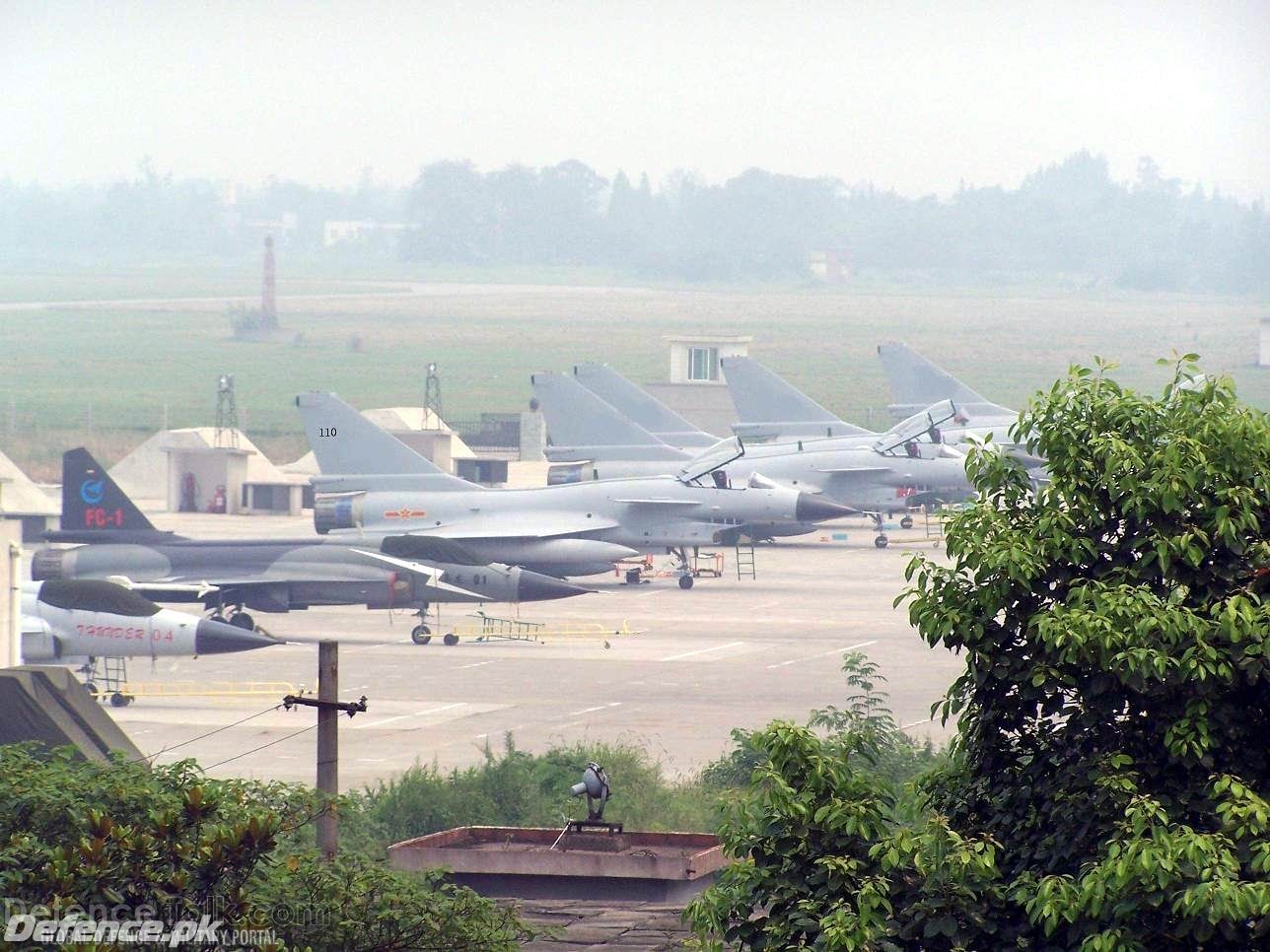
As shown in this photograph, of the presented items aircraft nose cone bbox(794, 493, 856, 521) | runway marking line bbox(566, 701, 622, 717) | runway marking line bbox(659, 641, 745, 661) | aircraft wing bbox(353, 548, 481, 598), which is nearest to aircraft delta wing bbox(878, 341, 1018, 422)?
aircraft nose cone bbox(794, 493, 856, 521)

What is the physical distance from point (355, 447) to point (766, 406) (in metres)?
33.0

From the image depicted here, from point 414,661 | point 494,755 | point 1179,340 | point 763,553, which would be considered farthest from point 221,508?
point 1179,340

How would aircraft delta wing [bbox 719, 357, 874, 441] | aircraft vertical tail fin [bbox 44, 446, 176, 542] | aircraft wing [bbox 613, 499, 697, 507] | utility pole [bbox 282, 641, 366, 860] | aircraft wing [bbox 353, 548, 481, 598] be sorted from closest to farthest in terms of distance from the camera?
1. utility pole [bbox 282, 641, 366, 860]
2. aircraft wing [bbox 353, 548, 481, 598]
3. aircraft vertical tail fin [bbox 44, 446, 176, 542]
4. aircraft wing [bbox 613, 499, 697, 507]
5. aircraft delta wing [bbox 719, 357, 874, 441]

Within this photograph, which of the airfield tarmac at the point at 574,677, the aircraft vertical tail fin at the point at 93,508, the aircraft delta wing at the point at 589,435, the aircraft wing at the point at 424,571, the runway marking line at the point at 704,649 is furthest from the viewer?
the aircraft delta wing at the point at 589,435

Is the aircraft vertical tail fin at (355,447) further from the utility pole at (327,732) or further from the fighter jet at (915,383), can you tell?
the utility pole at (327,732)

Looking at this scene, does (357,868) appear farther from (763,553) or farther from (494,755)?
(763,553)

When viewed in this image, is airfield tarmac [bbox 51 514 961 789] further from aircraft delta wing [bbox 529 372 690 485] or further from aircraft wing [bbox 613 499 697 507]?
aircraft delta wing [bbox 529 372 690 485]

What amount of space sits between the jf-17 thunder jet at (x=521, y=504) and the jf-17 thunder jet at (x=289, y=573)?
24.3 ft

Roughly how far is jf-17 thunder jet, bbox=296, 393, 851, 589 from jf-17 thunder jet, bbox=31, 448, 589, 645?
24.3ft

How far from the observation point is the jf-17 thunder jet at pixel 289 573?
52500 millimetres

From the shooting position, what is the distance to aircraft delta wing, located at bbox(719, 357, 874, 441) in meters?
95.9

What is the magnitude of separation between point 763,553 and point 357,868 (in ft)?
197

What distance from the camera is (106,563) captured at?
2211 inches

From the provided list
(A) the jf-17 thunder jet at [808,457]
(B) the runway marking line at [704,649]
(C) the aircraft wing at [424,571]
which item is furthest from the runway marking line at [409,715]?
(A) the jf-17 thunder jet at [808,457]
